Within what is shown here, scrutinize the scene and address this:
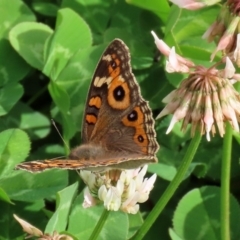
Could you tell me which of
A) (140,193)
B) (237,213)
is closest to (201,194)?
(237,213)

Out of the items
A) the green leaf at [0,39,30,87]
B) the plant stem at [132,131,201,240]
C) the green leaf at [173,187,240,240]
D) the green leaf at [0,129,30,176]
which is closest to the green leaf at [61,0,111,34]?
the green leaf at [0,39,30,87]

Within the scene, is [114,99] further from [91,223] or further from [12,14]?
[12,14]

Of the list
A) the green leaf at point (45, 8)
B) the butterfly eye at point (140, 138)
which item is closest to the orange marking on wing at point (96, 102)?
the butterfly eye at point (140, 138)

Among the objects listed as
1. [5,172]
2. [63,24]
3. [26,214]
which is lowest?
[26,214]

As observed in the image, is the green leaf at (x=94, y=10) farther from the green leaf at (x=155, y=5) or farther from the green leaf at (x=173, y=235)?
the green leaf at (x=173, y=235)

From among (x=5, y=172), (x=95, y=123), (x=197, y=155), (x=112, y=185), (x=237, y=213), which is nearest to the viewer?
(x=112, y=185)

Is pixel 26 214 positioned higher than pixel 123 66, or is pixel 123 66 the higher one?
pixel 123 66

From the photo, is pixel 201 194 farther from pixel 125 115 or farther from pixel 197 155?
pixel 125 115

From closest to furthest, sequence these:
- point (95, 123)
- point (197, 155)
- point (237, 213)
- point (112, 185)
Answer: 1. point (112, 185)
2. point (95, 123)
3. point (237, 213)
4. point (197, 155)
